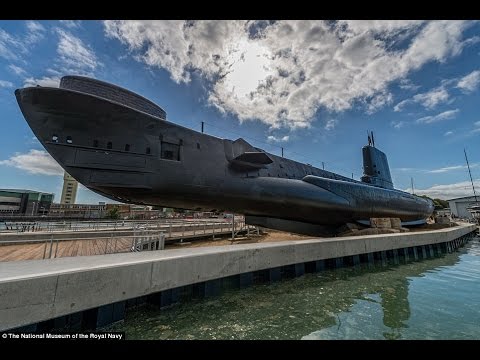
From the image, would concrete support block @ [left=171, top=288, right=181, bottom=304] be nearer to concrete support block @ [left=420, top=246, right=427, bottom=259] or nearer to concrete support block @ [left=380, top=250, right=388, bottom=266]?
concrete support block @ [left=380, top=250, right=388, bottom=266]

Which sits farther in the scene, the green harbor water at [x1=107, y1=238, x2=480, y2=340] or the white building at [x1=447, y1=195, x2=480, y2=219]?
the white building at [x1=447, y1=195, x2=480, y2=219]

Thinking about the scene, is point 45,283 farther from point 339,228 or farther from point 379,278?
point 339,228

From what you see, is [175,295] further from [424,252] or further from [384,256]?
[424,252]

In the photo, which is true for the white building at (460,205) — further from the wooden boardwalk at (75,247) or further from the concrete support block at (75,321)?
the concrete support block at (75,321)

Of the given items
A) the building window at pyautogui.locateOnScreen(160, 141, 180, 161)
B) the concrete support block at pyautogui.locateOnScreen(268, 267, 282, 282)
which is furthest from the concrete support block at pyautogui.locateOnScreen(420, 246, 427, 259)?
the building window at pyautogui.locateOnScreen(160, 141, 180, 161)

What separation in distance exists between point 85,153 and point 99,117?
1079 millimetres

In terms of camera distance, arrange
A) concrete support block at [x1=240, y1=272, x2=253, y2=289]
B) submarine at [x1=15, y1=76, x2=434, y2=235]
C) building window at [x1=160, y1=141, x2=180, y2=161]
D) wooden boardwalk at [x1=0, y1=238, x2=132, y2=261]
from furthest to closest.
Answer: wooden boardwalk at [x1=0, y1=238, x2=132, y2=261] < building window at [x1=160, y1=141, x2=180, y2=161] < concrete support block at [x1=240, y1=272, x2=253, y2=289] < submarine at [x1=15, y1=76, x2=434, y2=235]

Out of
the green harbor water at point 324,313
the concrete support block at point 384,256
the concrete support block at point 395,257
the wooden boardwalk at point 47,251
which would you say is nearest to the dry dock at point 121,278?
the green harbor water at point 324,313

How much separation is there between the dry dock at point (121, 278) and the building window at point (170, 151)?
308 cm

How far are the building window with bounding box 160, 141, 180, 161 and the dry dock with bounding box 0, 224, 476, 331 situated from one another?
3.08 m

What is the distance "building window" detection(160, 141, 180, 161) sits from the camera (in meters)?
8.09

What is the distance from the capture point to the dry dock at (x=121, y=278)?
13.5ft

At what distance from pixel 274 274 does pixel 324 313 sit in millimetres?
2704
